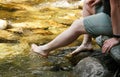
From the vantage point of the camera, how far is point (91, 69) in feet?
13.5

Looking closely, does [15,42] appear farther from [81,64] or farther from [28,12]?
[28,12]

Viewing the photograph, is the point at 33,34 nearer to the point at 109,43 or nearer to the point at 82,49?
the point at 82,49

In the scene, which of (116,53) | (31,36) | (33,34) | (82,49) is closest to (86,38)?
(82,49)

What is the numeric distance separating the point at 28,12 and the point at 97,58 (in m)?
4.23

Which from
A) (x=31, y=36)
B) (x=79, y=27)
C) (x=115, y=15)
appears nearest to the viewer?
(x=115, y=15)

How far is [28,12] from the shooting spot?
8.28 meters

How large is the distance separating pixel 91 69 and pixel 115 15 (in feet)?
2.27

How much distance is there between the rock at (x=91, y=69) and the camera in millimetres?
4023

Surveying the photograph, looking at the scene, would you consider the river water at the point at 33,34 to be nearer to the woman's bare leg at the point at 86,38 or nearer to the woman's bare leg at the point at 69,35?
the woman's bare leg at the point at 86,38

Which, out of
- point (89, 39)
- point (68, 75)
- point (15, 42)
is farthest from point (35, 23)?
point (68, 75)

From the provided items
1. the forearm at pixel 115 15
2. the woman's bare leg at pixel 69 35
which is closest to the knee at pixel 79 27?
the woman's bare leg at pixel 69 35

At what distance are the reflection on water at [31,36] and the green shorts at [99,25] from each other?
0.67m

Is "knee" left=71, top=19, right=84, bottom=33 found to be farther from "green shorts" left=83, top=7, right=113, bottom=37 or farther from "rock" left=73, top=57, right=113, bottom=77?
"rock" left=73, top=57, right=113, bottom=77

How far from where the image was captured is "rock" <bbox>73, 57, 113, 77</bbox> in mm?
4023
